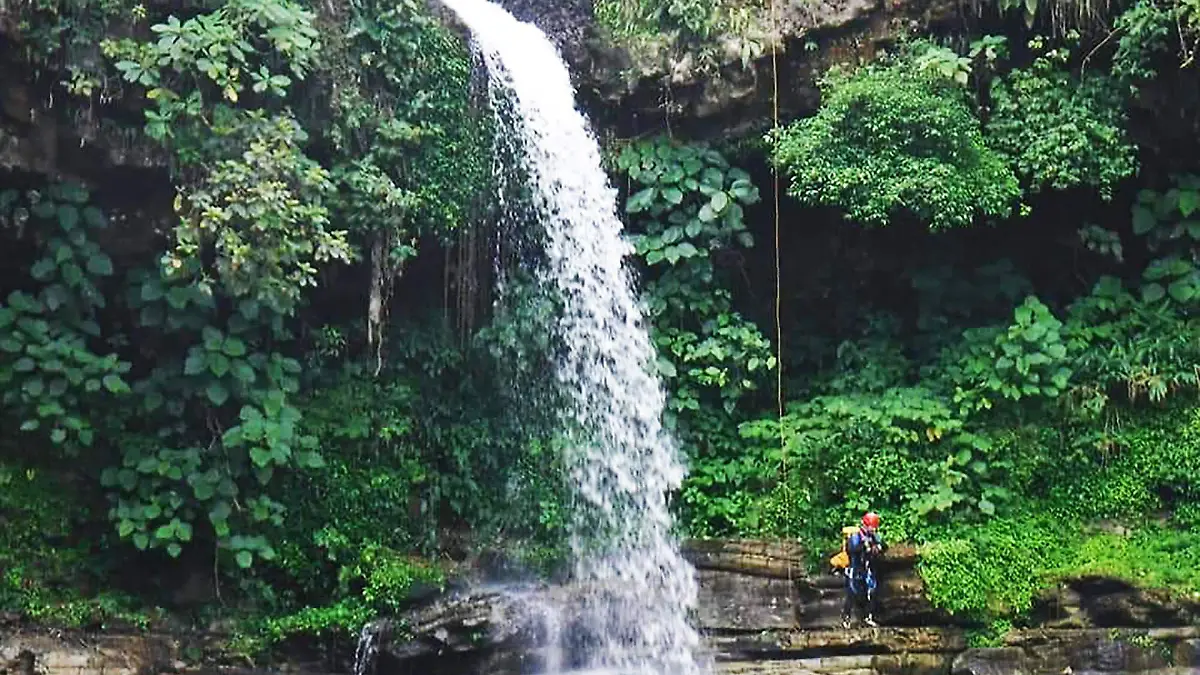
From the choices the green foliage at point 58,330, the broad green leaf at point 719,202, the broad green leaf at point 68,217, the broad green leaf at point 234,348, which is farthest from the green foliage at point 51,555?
the broad green leaf at point 719,202

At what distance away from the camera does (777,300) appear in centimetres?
1218

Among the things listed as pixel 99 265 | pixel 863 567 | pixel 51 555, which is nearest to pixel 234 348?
pixel 99 265

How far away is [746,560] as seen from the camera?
1016cm

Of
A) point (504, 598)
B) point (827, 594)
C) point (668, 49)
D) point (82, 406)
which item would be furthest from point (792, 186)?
point (82, 406)

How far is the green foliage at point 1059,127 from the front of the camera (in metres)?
10.7

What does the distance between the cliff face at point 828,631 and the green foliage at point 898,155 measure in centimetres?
295

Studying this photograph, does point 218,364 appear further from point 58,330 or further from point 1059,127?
point 1059,127

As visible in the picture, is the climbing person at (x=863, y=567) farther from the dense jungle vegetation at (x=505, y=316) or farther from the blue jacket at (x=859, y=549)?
the dense jungle vegetation at (x=505, y=316)

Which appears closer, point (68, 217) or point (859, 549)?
point (68, 217)

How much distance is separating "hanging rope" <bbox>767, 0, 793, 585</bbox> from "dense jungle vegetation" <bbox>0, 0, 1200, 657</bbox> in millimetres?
53

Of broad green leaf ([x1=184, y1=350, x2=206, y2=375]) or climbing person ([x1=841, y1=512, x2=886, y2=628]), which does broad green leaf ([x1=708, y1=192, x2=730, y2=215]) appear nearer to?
climbing person ([x1=841, y1=512, x2=886, y2=628])

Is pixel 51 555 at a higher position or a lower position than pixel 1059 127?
lower

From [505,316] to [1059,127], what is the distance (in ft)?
16.7

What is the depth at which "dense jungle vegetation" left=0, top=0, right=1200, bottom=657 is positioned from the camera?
360 inches
